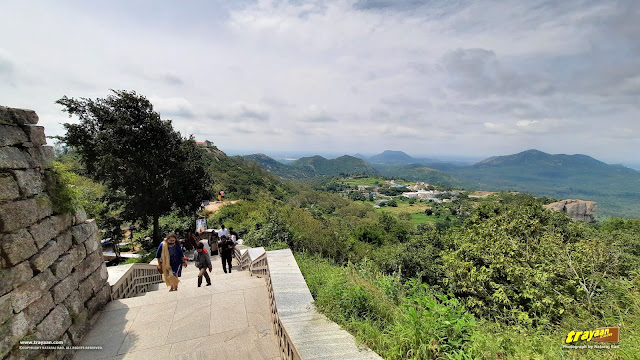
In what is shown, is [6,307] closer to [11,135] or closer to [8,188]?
[8,188]

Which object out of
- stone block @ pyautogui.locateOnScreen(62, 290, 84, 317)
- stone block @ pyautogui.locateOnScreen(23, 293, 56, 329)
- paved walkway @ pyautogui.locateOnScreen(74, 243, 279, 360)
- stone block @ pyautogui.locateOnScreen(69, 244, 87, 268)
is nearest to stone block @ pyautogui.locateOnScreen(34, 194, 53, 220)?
stone block @ pyautogui.locateOnScreen(69, 244, 87, 268)

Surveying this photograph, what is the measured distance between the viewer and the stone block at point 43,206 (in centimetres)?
368

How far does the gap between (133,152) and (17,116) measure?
34.0 feet

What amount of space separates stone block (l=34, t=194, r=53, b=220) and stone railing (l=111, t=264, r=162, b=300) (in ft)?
7.58

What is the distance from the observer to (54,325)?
11.6 ft

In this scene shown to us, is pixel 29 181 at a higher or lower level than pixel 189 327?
higher

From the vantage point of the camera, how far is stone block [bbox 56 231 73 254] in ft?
13.2

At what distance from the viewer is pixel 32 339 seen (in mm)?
3170

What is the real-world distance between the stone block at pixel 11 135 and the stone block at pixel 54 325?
2338 mm

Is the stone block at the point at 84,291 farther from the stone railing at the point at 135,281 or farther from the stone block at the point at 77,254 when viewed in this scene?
the stone railing at the point at 135,281

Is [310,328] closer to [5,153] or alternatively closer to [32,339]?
[32,339]

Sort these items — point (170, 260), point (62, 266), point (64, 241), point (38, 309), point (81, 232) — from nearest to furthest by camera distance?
point (38, 309), point (62, 266), point (64, 241), point (81, 232), point (170, 260)

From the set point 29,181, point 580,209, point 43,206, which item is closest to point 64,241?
point 43,206

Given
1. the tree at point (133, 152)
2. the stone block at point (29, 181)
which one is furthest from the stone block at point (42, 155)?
the tree at point (133, 152)
